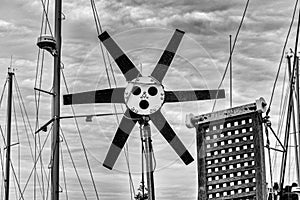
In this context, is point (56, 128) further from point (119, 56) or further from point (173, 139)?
point (173, 139)

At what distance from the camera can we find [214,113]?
1332cm

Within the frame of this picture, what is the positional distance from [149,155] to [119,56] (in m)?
2.43

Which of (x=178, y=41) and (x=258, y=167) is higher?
(x=178, y=41)

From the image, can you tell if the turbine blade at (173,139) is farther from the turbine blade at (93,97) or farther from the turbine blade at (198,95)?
the turbine blade at (93,97)

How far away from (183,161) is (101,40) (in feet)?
10.9

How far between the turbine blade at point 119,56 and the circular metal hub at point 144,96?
0.69 meters

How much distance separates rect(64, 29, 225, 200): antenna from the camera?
14094 mm

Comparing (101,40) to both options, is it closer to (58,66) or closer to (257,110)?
(58,66)

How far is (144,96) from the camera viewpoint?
14062mm

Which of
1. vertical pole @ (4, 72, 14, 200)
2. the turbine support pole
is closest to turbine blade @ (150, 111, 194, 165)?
the turbine support pole

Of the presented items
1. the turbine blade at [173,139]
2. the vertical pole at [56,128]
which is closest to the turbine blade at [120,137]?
the turbine blade at [173,139]

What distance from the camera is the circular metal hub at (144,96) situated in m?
14.0

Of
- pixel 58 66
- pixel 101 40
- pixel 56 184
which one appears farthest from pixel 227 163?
pixel 58 66

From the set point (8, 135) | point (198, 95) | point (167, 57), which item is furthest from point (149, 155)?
point (8, 135)
